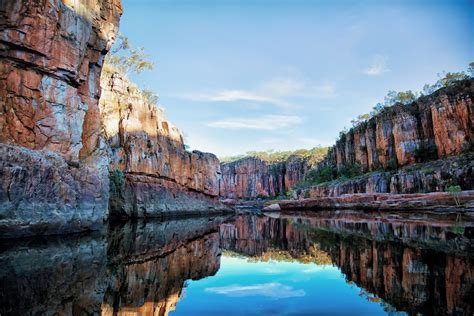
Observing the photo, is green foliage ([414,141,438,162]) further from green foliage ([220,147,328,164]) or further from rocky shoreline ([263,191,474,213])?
green foliage ([220,147,328,164])

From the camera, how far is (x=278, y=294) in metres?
5.18

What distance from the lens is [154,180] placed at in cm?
3325

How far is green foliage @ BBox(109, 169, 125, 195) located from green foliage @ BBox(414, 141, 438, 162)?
3746cm

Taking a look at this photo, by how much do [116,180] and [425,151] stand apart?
38287 mm

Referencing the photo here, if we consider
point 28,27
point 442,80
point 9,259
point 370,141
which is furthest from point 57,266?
point 442,80

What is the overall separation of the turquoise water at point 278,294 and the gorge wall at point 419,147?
31514 millimetres

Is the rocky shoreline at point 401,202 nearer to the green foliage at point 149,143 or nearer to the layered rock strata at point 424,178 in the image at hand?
the layered rock strata at point 424,178

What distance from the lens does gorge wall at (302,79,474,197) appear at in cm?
3456

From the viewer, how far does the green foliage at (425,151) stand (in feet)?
135

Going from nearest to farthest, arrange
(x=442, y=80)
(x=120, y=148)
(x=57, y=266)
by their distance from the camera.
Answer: (x=57, y=266)
(x=120, y=148)
(x=442, y=80)

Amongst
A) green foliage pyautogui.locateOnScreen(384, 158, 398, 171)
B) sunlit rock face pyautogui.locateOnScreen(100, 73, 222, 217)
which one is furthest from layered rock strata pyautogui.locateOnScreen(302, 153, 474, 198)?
sunlit rock face pyautogui.locateOnScreen(100, 73, 222, 217)

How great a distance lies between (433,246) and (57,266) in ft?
30.5

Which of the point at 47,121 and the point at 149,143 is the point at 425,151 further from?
the point at 47,121

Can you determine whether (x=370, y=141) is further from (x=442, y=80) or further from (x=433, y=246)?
Result: (x=433, y=246)
